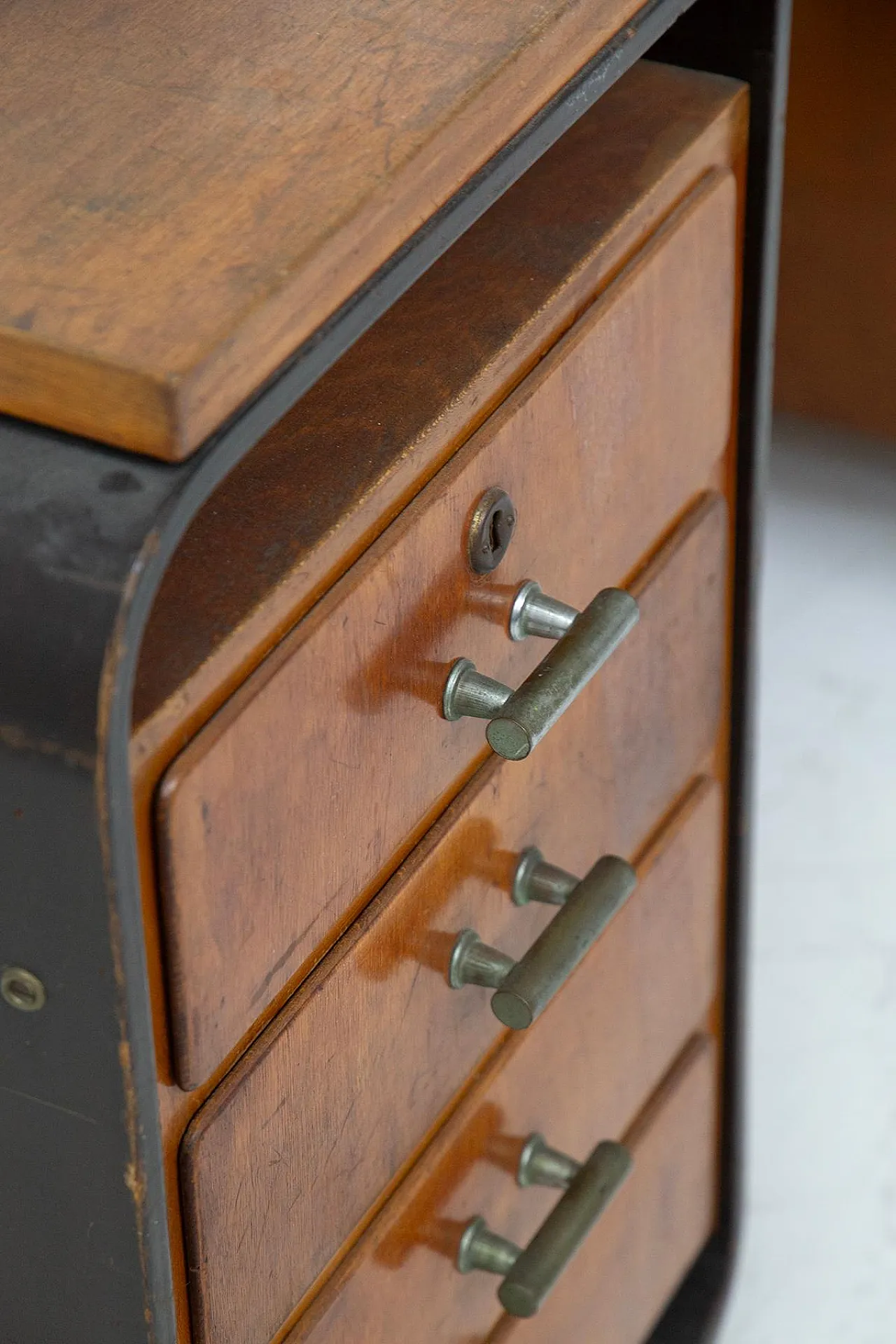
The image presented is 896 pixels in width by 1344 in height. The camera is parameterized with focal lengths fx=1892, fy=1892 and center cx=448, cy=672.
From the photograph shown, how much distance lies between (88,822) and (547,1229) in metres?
0.41

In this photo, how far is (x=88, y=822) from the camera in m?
0.42

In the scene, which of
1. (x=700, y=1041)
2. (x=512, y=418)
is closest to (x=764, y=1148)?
(x=700, y=1041)

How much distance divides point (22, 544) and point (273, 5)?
0.22 meters

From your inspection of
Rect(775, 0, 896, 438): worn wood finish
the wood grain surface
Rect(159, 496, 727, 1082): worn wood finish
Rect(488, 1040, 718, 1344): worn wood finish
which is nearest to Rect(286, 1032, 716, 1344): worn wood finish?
Rect(488, 1040, 718, 1344): worn wood finish

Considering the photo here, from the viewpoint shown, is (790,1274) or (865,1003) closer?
(790,1274)

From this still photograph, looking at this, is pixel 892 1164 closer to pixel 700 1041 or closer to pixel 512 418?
pixel 700 1041

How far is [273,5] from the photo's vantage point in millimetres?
559

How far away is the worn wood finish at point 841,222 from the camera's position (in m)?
1.50

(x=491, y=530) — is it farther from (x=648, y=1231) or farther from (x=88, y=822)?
(x=648, y=1231)

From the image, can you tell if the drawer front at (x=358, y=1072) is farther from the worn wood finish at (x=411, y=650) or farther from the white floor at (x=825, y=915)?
the white floor at (x=825, y=915)

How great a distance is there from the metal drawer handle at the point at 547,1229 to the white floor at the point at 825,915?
1.30 ft

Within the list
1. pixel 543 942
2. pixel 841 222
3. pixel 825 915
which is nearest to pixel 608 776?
pixel 543 942

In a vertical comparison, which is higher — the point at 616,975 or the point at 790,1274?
the point at 616,975

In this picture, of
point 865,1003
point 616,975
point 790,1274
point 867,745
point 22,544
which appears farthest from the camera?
point 867,745
